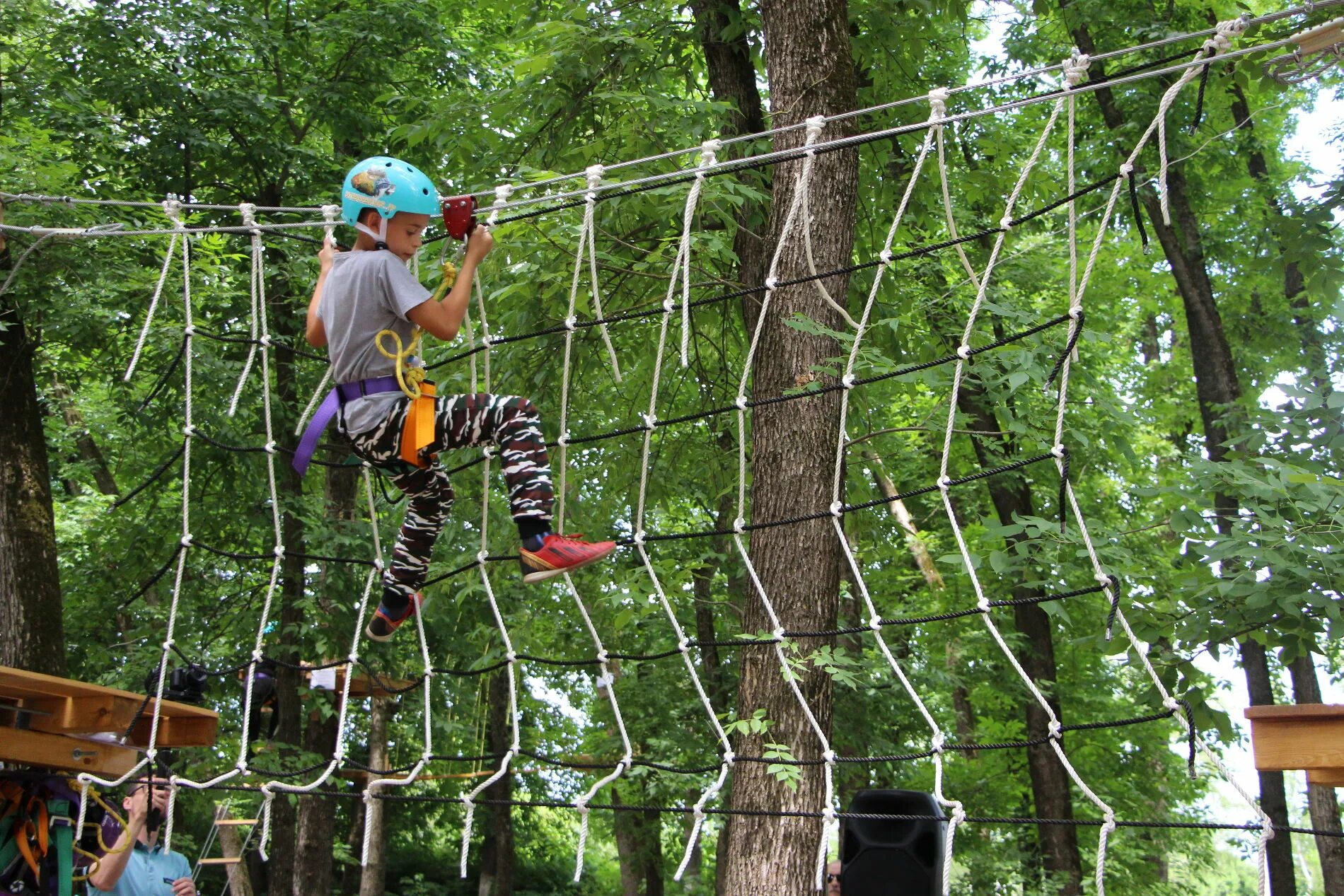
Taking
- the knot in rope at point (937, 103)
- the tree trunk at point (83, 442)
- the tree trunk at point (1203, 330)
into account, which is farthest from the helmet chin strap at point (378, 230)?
the tree trunk at point (83, 442)

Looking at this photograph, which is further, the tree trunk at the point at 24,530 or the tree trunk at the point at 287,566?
the tree trunk at the point at 287,566

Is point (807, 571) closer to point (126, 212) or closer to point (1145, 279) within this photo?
point (126, 212)

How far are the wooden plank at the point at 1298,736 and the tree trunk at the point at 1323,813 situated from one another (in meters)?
4.51

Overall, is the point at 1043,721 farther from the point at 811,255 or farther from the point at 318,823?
the point at 811,255

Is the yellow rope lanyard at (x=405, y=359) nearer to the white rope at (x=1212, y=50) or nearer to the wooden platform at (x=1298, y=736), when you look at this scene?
the white rope at (x=1212, y=50)

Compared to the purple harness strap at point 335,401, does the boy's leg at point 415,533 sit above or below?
below

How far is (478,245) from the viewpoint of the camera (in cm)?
266

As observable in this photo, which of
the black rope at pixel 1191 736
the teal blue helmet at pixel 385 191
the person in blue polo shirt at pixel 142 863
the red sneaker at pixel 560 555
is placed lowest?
the person in blue polo shirt at pixel 142 863

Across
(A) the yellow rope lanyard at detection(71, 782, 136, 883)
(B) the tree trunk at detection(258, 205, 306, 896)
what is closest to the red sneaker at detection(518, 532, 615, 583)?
(A) the yellow rope lanyard at detection(71, 782, 136, 883)

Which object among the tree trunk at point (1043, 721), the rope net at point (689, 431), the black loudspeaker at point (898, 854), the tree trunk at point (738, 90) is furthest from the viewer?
the tree trunk at point (1043, 721)

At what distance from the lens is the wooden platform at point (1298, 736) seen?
237 cm

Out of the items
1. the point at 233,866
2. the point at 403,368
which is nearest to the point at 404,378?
the point at 403,368

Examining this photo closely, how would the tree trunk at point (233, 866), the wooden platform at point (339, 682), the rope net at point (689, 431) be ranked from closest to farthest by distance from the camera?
the rope net at point (689, 431)
the wooden platform at point (339, 682)
the tree trunk at point (233, 866)

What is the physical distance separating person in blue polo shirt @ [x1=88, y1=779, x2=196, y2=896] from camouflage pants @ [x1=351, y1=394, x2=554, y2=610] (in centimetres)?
96
